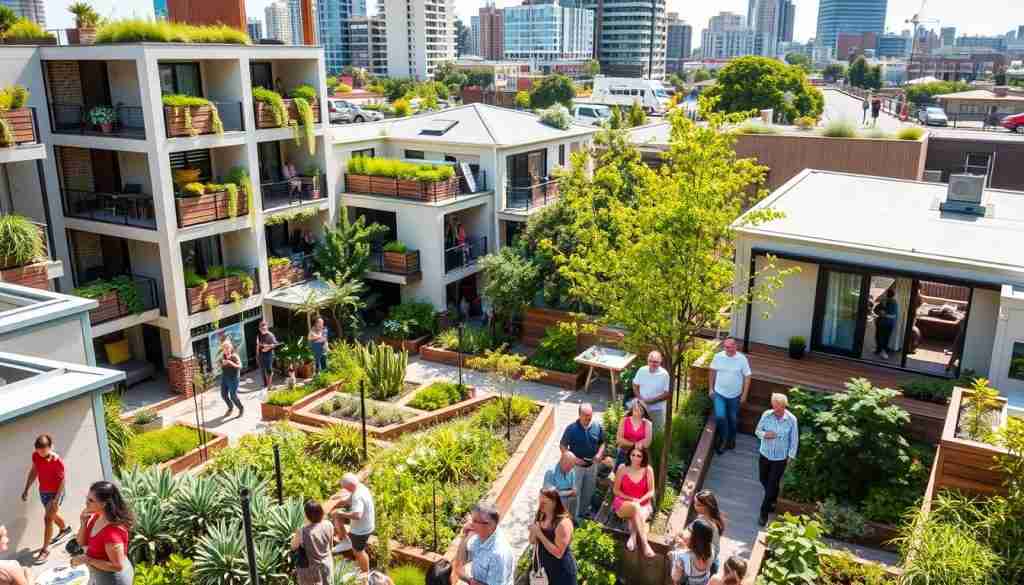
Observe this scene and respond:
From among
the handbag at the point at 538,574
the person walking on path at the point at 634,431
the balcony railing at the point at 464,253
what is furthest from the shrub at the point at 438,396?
the handbag at the point at 538,574

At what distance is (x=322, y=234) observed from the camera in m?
23.8

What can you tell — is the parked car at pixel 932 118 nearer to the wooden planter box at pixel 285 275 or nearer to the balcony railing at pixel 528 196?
the balcony railing at pixel 528 196

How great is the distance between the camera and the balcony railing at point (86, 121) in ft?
64.1

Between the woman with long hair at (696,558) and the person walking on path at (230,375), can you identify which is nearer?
the woman with long hair at (696,558)

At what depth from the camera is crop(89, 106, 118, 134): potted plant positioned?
63.0 feet

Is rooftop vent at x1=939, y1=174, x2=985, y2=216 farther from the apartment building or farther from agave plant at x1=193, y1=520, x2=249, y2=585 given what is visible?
the apartment building

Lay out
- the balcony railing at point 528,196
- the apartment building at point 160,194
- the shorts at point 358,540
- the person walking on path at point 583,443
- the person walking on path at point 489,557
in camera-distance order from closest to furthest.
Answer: the person walking on path at point 489,557, the shorts at point 358,540, the person walking on path at point 583,443, the apartment building at point 160,194, the balcony railing at point 528,196

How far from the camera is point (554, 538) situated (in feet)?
26.5

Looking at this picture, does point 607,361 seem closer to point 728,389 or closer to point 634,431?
point 728,389

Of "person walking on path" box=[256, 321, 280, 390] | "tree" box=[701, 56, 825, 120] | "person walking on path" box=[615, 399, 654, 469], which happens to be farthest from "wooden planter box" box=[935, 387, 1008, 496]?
"tree" box=[701, 56, 825, 120]

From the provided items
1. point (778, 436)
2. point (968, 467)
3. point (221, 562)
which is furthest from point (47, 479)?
point (968, 467)

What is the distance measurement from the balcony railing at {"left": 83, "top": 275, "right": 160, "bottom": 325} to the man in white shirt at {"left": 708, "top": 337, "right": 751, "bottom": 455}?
46.2ft

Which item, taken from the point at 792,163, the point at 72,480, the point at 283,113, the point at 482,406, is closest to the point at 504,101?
the point at 792,163

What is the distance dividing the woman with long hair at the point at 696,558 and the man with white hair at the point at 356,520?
404 centimetres
